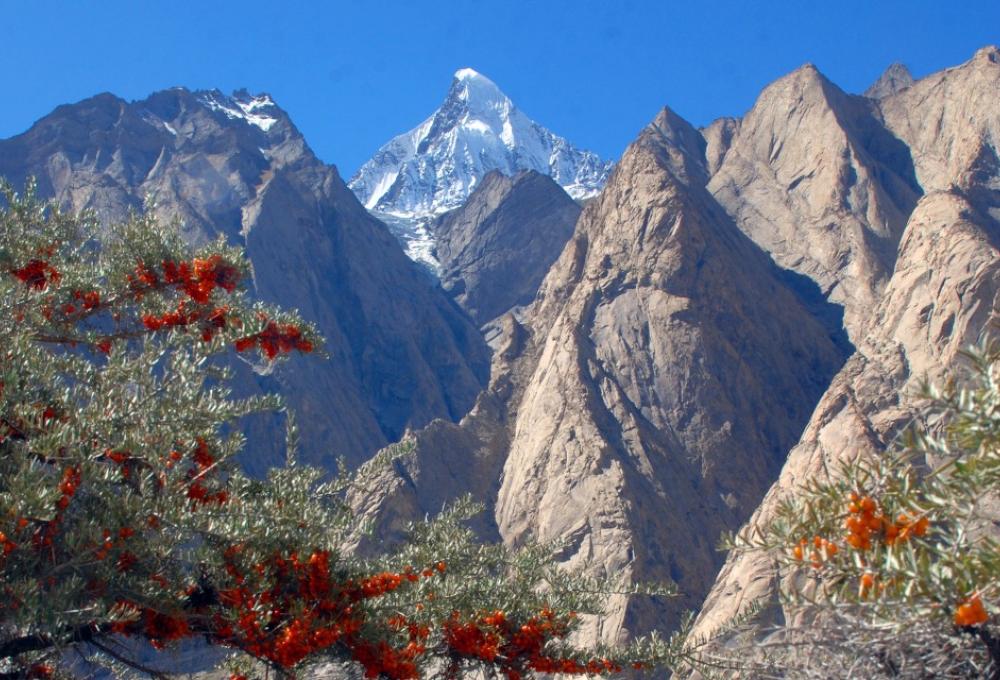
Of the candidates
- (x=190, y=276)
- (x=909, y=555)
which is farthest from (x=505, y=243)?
(x=909, y=555)

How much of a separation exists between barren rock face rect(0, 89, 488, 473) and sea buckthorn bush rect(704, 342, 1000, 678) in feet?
211

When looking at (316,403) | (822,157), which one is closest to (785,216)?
(822,157)

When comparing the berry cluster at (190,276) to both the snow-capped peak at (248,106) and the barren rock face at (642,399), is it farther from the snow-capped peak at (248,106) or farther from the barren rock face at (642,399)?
the snow-capped peak at (248,106)

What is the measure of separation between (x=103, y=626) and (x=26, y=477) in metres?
1.25

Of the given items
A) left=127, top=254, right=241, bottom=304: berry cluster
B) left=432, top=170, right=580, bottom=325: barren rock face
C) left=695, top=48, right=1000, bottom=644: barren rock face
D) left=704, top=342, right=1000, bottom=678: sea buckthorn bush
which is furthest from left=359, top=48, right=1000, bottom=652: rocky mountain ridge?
left=432, top=170, right=580, bottom=325: barren rock face

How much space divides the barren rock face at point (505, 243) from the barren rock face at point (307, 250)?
20.2 ft

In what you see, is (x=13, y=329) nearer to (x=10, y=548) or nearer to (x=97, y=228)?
(x=10, y=548)

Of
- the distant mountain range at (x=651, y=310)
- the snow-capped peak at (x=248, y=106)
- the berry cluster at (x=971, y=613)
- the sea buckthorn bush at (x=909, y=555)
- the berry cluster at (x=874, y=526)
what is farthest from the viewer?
the snow-capped peak at (x=248, y=106)

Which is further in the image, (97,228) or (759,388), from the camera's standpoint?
(759,388)

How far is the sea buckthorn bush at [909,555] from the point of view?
402cm

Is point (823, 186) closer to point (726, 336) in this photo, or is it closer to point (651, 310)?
point (726, 336)

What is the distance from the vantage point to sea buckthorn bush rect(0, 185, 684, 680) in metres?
5.68

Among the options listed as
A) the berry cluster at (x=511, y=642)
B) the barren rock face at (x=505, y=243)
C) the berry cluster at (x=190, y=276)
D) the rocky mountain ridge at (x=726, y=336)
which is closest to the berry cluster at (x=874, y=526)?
the berry cluster at (x=511, y=642)

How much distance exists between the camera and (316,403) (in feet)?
240
